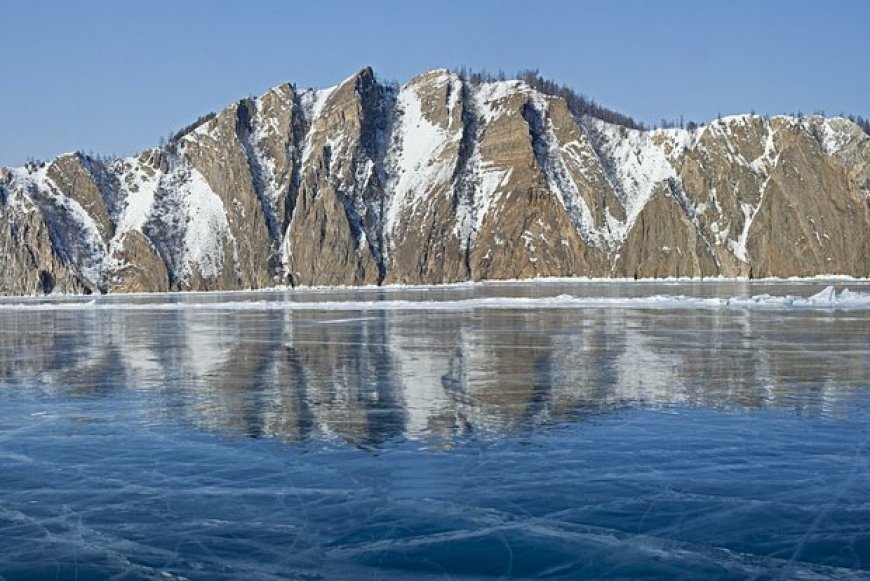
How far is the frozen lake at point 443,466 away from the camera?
8.00m

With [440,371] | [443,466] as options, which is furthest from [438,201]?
[443,466]

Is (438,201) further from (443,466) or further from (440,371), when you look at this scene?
(443,466)

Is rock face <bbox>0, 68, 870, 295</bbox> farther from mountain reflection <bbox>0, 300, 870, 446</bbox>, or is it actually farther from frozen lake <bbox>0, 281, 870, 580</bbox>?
frozen lake <bbox>0, 281, 870, 580</bbox>

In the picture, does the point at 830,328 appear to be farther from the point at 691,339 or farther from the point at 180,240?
the point at 180,240

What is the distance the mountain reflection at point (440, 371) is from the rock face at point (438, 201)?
108 metres

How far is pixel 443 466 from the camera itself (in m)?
11.1

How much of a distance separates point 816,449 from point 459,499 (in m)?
5.45

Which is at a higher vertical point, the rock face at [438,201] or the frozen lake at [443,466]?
the rock face at [438,201]

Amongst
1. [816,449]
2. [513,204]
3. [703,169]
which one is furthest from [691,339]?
[703,169]

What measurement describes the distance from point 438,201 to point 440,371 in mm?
128372

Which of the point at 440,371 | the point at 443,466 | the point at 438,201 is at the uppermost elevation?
the point at 438,201

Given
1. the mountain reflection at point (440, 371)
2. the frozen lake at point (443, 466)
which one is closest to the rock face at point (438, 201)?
the mountain reflection at point (440, 371)

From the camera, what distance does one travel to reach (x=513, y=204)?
145375mm

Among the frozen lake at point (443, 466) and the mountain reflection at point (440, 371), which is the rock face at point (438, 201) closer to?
the mountain reflection at point (440, 371)
